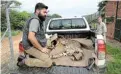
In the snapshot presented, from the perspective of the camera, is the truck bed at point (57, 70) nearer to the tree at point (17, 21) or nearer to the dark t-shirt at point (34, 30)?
the dark t-shirt at point (34, 30)

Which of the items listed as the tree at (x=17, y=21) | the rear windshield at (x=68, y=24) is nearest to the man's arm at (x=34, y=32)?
the rear windshield at (x=68, y=24)

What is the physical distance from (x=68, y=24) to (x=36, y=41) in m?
4.11

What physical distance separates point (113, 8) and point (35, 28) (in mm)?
12982

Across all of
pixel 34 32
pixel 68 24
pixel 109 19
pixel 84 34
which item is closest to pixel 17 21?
pixel 109 19

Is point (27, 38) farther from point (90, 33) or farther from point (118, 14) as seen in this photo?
point (118, 14)

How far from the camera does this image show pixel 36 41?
4.31 metres

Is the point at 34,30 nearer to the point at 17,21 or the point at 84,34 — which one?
the point at 84,34

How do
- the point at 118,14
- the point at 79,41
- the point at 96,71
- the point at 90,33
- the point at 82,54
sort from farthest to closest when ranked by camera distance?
the point at 118,14
the point at 90,33
the point at 79,41
the point at 82,54
the point at 96,71

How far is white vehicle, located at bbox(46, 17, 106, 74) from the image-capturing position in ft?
14.0

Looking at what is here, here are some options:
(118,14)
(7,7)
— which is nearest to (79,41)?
(7,7)

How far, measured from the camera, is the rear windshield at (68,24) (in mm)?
8242

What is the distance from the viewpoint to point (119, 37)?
558 inches

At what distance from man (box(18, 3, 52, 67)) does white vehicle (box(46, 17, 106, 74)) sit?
840 millimetres

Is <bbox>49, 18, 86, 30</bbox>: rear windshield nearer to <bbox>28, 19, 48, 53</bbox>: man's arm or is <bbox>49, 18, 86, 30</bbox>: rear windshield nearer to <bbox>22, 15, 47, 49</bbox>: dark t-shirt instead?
<bbox>22, 15, 47, 49</bbox>: dark t-shirt
